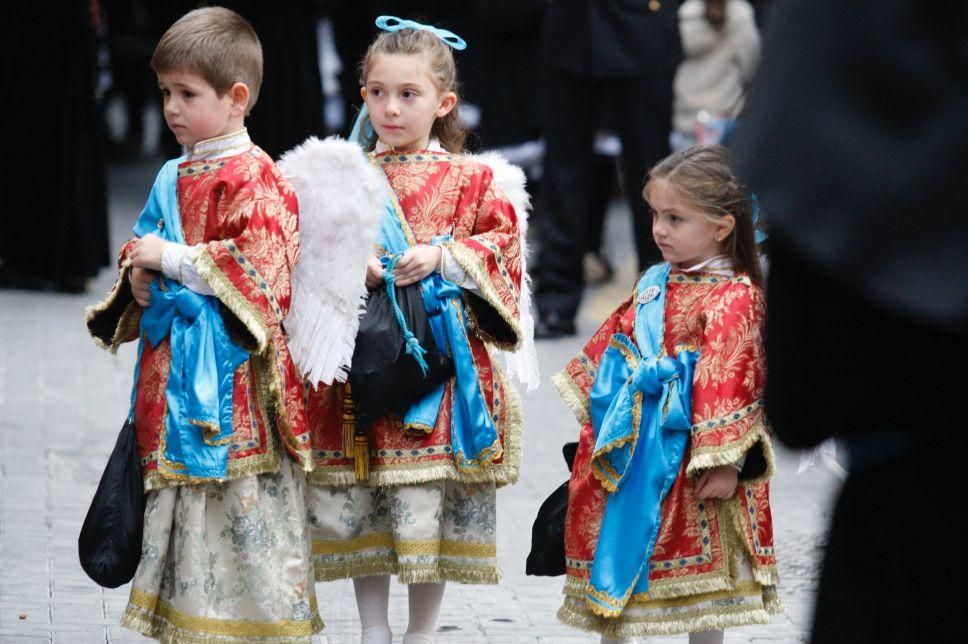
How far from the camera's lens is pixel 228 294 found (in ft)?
11.1

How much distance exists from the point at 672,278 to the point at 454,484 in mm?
743

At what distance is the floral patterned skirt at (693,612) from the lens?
3500 mm

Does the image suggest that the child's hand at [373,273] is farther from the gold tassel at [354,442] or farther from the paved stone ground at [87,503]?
the paved stone ground at [87,503]

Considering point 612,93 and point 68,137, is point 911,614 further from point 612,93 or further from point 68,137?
point 68,137

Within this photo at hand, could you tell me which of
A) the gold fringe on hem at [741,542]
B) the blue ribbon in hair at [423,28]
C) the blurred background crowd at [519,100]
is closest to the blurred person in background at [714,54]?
the blurred background crowd at [519,100]

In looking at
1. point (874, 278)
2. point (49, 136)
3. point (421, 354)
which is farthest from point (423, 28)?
point (49, 136)

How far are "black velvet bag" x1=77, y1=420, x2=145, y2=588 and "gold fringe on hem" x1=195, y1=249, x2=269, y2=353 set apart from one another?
410 mm

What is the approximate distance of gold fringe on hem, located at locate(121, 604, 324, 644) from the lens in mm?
3461

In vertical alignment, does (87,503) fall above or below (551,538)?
below

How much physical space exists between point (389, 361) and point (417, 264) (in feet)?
0.79

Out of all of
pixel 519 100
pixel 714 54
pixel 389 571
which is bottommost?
A: pixel 519 100

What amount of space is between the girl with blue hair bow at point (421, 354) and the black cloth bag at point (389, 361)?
0.09 feet

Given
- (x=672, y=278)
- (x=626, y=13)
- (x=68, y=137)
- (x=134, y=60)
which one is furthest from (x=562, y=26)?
(x=134, y=60)

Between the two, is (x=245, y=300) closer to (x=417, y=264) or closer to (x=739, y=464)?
(x=417, y=264)
